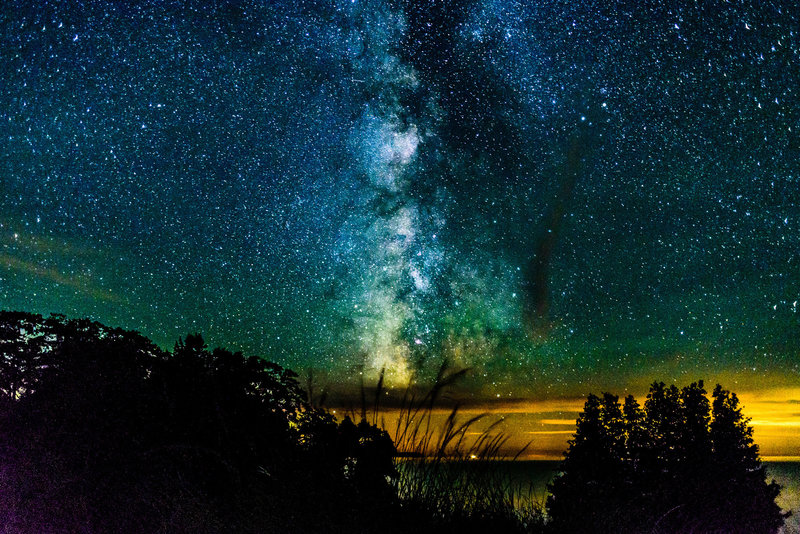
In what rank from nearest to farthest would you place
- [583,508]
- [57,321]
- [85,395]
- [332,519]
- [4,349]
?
[332,519] → [583,508] → [85,395] → [4,349] → [57,321]

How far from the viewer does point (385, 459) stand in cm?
617

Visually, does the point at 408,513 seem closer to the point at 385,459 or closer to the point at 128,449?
the point at 385,459

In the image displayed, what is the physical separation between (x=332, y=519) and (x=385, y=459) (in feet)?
8.32

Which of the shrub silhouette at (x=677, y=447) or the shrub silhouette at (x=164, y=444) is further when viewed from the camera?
the shrub silhouette at (x=677, y=447)

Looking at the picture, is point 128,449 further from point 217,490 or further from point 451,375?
point 451,375

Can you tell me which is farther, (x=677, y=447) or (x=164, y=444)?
(x=677, y=447)

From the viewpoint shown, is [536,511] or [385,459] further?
[385,459]

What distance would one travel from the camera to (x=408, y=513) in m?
4.20

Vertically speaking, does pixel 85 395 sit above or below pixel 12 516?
above

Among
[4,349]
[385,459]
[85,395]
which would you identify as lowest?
[385,459]

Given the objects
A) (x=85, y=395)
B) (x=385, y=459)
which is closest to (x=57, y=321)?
(x=85, y=395)

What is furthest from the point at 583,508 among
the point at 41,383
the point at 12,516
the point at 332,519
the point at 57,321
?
the point at 57,321

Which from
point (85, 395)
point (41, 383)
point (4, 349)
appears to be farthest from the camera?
point (4, 349)

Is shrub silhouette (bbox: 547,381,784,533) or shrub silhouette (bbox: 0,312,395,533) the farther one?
shrub silhouette (bbox: 547,381,784,533)
